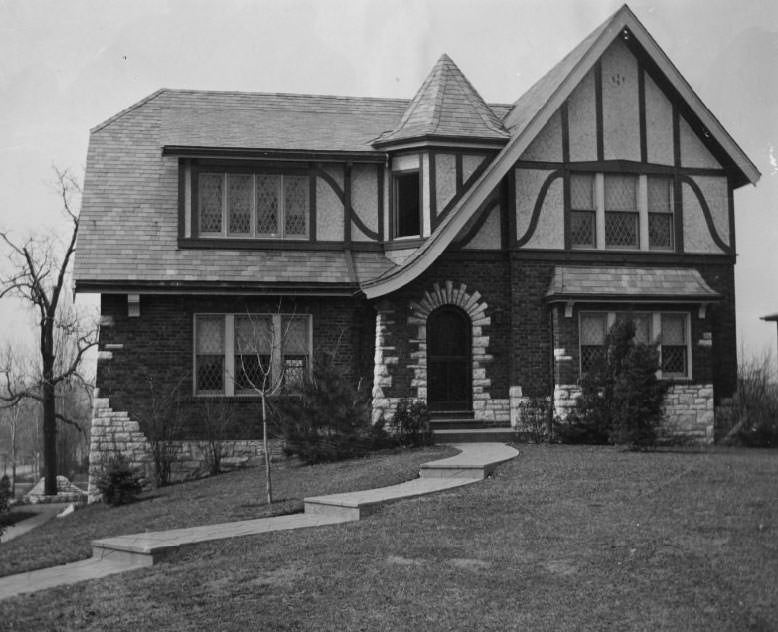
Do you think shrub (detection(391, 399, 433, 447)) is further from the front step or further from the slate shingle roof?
the slate shingle roof

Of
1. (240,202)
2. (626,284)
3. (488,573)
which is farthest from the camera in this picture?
(240,202)

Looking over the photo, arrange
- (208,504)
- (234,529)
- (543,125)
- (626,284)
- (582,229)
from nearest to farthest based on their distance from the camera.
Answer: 1. (234,529)
2. (208,504)
3. (543,125)
4. (626,284)
5. (582,229)

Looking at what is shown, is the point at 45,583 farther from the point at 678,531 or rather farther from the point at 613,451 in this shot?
the point at 613,451

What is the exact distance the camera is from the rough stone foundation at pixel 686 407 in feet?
66.8

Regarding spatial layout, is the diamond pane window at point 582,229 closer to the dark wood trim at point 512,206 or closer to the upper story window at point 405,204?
the dark wood trim at point 512,206

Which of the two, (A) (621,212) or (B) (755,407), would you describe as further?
(A) (621,212)

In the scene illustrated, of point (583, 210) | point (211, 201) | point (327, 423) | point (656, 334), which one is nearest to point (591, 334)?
point (656, 334)

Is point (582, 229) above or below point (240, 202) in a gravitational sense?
below

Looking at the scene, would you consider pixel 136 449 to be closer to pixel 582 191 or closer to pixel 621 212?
pixel 582 191

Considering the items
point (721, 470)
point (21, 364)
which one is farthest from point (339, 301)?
point (21, 364)

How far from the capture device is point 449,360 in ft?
69.2

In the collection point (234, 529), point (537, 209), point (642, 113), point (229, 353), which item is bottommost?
point (234, 529)

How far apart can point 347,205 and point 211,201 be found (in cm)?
287

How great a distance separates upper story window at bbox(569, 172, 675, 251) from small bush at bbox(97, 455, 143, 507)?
9942 mm
